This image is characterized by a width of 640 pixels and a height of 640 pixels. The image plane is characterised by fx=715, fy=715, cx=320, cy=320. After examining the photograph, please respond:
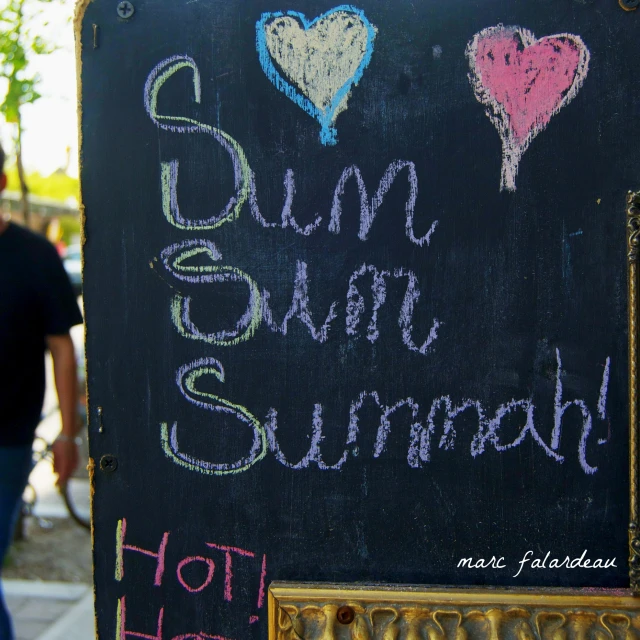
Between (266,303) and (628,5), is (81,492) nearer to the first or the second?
(266,303)

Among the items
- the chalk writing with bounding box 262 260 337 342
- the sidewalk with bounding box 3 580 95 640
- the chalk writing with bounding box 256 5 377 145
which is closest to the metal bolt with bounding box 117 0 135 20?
the chalk writing with bounding box 256 5 377 145

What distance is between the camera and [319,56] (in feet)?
5.93

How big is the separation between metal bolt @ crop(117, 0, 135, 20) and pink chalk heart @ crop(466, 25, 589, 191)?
0.87 meters

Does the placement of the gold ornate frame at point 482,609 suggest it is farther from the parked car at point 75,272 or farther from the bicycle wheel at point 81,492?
the bicycle wheel at point 81,492

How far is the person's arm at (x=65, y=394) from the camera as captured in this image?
2.51 metres

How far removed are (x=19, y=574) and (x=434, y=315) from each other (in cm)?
328

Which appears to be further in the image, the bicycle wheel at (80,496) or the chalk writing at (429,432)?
the bicycle wheel at (80,496)

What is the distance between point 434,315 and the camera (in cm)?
183

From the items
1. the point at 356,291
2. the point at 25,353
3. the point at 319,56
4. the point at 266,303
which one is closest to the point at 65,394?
the point at 25,353

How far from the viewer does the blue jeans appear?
2.47 metres

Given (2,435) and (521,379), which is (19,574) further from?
(521,379)

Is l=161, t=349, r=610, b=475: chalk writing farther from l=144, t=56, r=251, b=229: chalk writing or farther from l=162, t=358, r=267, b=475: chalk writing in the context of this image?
l=144, t=56, r=251, b=229: chalk writing

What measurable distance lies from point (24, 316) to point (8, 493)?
2.03 feet

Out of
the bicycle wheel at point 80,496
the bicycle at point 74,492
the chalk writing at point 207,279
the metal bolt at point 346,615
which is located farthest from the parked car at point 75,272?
the bicycle wheel at point 80,496
